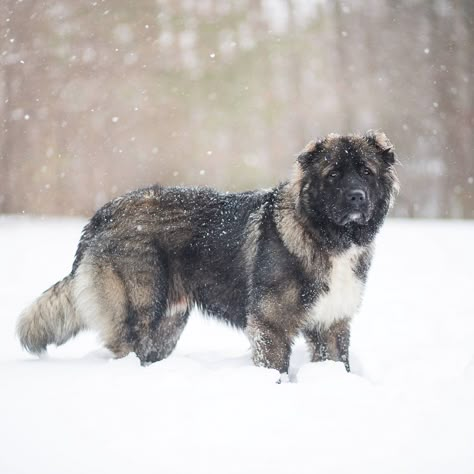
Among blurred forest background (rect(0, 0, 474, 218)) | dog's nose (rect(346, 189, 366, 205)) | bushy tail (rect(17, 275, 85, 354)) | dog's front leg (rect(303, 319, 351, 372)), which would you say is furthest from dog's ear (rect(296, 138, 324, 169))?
blurred forest background (rect(0, 0, 474, 218))

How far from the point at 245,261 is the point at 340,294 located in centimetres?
75

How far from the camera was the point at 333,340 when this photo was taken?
4.15m

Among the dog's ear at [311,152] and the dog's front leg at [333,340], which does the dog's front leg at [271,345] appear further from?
the dog's ear at [311,152]

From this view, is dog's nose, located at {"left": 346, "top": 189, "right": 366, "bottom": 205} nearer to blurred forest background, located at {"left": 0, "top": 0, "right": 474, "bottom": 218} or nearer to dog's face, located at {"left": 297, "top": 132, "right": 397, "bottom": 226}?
dog's face, located at {"left": 297, "top": 132, "right": 397, "bottom": 226}

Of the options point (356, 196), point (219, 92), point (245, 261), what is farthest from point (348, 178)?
point (219, 92)

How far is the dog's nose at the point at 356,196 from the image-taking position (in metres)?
3.82

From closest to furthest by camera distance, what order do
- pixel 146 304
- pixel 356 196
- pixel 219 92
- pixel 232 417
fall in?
pixel 232 417
pixel 356 196
pixel 146 304
pixel 219 92

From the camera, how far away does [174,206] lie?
14.4ft

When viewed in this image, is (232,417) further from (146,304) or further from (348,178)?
(348,178)

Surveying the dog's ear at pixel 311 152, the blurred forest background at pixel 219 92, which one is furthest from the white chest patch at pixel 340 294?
the blurred forest background at pixel 219 92

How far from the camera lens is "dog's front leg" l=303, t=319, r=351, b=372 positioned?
4137 mm

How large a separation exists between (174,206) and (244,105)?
11.0 metres

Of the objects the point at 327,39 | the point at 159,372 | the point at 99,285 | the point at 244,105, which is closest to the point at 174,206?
the point at 99,285

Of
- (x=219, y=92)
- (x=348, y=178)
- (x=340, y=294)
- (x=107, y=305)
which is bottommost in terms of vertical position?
(x=107, y=305)
